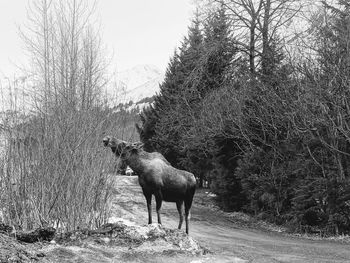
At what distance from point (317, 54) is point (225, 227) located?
6460 millimetres

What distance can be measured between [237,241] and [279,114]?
18.9 feet

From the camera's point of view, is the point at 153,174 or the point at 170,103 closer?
the point at 153,174

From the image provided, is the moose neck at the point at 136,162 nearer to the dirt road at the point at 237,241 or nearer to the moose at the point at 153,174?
the moose at the point at 153,174

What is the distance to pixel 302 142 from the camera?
55.6 ft

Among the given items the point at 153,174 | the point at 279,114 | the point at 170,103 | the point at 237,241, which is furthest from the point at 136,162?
the point at 170,103

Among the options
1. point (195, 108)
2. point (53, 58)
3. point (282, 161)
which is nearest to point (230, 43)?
point (195, 108)

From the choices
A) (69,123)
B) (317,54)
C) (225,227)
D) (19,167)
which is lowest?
(225,227)

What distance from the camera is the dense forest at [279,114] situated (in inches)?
594

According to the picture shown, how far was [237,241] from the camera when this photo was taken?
12594mm

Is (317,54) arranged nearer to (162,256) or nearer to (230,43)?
(230,43)

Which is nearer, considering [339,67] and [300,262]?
[300,262]

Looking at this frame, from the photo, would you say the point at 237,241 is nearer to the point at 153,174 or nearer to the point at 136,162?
the point at 153,174

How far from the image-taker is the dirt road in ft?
29.1

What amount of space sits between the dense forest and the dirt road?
1.59 m
